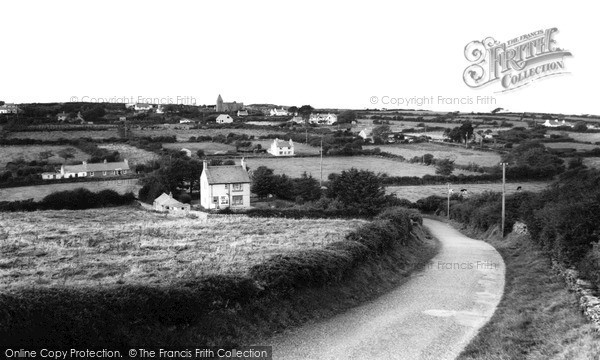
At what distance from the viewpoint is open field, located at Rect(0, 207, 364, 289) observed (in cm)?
1581

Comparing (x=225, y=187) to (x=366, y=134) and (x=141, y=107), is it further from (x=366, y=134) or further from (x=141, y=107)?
(x=141, y=107)

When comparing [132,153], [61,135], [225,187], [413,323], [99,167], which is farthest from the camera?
[61,135]

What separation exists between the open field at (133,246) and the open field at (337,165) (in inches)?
1131

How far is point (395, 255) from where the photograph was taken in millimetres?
24312

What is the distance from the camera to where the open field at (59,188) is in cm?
4569

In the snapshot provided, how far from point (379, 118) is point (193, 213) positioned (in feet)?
271

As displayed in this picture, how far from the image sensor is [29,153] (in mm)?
64062

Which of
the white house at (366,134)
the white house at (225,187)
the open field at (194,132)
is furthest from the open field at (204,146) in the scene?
the white house at (366,134)

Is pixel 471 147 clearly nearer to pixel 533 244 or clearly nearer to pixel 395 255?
pixel 533 244

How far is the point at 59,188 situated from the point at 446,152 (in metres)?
43.6

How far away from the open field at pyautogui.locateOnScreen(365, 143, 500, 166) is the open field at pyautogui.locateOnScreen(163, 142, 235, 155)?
18514 millimetres

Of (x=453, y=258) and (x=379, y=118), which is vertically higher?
(x=379, y=118)

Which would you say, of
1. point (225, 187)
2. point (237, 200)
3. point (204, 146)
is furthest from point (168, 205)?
point (204, 146)

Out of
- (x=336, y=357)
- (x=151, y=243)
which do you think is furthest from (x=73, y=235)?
(x=336, y=357)
